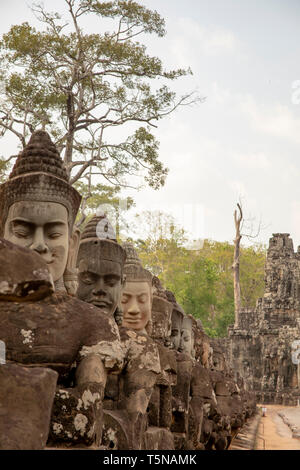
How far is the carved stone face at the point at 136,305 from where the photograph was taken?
5.05 metres

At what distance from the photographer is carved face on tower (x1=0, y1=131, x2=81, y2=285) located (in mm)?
3275

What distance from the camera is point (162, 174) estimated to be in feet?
56.1

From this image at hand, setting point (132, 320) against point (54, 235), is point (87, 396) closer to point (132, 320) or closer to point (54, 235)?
point (54, 235)

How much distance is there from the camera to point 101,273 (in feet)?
13.7

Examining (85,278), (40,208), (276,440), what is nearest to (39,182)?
(40,208)

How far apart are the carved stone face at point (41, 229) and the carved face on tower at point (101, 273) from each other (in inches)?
30.8

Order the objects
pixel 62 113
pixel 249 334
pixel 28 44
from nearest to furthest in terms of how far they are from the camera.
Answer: pixel 28 44
pixel 62 113
pixel 249 334

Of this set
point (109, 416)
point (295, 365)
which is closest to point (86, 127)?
point (109, 416)

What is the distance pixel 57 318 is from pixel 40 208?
793 millimetres

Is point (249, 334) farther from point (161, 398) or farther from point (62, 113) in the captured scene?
point (161, 398)

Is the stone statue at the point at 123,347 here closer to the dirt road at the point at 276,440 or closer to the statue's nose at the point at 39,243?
→ the statue's nose at the point at 39,243

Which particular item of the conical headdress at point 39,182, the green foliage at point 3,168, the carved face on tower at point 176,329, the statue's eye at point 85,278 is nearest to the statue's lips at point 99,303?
the statue's eye at point 85,278

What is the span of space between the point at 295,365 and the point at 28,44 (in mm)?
24739
